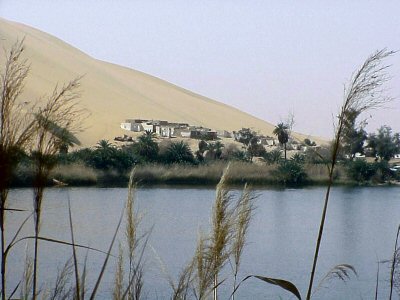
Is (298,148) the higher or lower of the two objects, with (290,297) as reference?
higher

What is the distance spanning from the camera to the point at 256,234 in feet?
57.5

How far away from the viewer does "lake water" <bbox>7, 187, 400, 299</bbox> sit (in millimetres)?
10875

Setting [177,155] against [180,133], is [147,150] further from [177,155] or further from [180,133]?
[180,133]

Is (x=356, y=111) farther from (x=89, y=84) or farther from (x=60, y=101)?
(x=89, y=84)

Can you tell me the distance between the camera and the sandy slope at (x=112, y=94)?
165 feet

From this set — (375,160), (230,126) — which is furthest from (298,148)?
(230,126)

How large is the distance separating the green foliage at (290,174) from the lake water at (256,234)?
2071mm

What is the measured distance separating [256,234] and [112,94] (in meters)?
42.8

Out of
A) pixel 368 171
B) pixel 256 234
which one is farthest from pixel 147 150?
pixel 256 234

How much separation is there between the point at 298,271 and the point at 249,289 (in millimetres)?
2310

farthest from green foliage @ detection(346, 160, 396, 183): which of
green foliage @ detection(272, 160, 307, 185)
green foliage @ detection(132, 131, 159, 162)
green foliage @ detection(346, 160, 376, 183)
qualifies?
green foliage @ detection(132, 131, 159, 162)

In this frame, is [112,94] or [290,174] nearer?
[290,174]

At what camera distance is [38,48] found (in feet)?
218

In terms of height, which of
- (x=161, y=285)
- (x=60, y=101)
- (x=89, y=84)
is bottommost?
(x=161, y=285)
